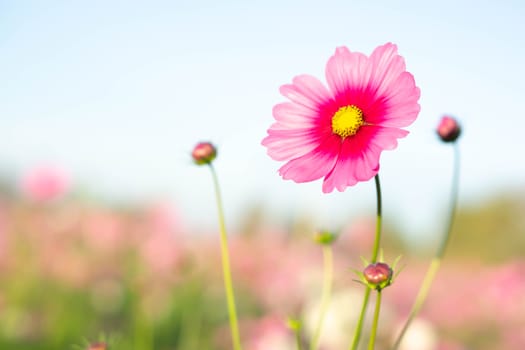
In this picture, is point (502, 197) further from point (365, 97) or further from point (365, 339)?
point (365, 97)

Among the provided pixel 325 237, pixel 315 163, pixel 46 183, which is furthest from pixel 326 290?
pixel 46 183

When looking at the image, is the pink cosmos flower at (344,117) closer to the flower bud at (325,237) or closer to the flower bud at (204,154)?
the flower bud at (204,154)

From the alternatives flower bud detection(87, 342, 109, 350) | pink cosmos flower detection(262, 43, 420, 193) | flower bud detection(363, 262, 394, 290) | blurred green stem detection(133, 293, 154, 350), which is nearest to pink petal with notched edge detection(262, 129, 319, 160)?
pink cosmos flower detection(262, 43, 420, 193)

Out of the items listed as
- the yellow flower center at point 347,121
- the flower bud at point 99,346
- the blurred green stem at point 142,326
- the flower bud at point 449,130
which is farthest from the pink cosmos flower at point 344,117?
the blurred green stem at point 142,326

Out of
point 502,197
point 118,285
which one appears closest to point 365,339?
point 118,285

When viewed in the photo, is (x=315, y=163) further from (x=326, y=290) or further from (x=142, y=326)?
(x=142, y=326)

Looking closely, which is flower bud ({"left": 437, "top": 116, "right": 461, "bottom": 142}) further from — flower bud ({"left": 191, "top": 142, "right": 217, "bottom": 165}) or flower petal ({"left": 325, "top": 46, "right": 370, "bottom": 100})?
flower bud ({"left": 191, "top": 142, "right": 217, "bottom": 165})
